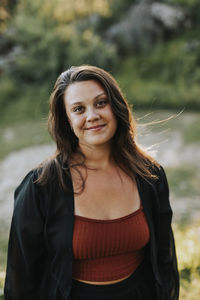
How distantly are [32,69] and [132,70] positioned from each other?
12.6 ft

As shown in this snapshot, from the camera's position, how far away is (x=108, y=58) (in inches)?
519

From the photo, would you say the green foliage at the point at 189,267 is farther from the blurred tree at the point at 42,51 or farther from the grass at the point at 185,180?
the blurred tree at the point at 42,51

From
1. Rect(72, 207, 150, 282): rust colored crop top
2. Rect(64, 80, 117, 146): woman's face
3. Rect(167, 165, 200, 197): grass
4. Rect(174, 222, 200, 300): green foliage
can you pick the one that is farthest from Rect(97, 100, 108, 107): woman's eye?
Rect(167, 165, 200, 197): grass

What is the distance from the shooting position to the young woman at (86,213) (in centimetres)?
157

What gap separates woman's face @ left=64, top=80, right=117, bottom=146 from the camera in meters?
1.56

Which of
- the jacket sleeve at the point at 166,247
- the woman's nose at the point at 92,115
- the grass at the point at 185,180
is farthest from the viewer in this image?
the grass at the point at 185,180

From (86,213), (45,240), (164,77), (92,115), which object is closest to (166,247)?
(86,213)

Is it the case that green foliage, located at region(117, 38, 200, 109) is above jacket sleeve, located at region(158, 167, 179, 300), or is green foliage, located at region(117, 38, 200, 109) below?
above

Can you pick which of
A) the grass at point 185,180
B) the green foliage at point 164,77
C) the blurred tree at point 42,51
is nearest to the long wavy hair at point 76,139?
the grass at point 185,180

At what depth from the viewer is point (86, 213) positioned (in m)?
1.59

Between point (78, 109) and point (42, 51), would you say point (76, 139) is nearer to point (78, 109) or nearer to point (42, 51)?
point (78, 109)

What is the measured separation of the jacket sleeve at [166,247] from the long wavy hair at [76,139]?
12 cm

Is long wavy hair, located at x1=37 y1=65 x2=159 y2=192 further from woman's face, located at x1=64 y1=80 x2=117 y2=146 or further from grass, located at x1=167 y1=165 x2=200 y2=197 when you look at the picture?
grass, located at x1=167 y1=165 x2=200 y2=197

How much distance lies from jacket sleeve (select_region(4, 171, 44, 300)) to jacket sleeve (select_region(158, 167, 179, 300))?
0.65 metres
